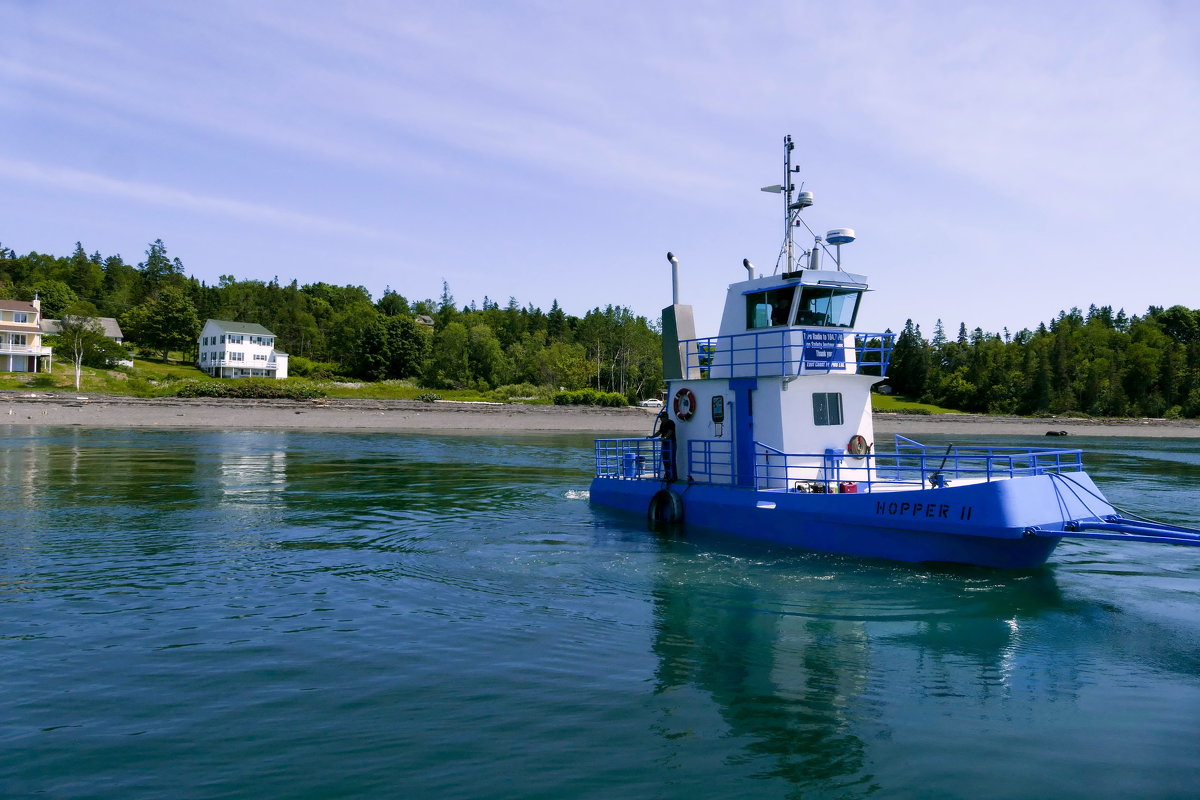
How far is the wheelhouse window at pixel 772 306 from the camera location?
16.5 m

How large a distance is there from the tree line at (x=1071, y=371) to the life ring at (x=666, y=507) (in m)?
103

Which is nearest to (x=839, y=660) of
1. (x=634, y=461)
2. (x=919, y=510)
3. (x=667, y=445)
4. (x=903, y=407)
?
(x=919, y=510)

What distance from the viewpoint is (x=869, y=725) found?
7.66m

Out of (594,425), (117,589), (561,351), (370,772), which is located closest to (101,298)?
(561,351)

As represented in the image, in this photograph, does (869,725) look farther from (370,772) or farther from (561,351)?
(561,351)

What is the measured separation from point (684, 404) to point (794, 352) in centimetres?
321

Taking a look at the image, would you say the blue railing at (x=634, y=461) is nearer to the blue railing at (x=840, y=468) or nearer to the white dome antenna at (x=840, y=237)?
the blue railing at (x=840, y=468)

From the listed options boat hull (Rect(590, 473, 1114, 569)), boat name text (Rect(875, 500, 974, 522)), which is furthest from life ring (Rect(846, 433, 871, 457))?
boat name text (Rect(875, 500, 974, 522))

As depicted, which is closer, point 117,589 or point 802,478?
point 117,589

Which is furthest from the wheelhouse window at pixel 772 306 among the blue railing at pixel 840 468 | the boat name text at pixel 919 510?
the boat name text at pixel 919 510

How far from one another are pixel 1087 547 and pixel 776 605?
397 inches

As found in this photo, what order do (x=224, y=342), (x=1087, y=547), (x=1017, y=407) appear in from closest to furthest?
1. (x=1087, y=547)
2. (x=224, y=342)
3. (x=1017, y=407)

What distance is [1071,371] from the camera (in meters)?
112

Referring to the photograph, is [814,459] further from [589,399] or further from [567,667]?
[589,399]
